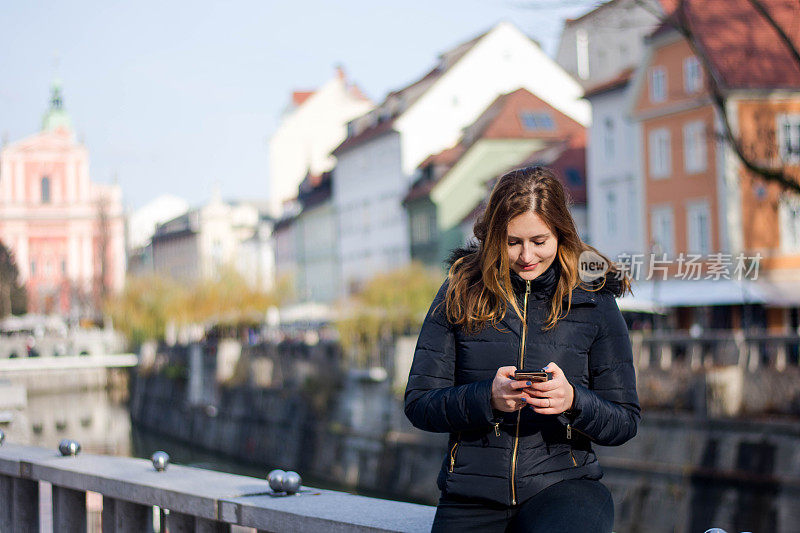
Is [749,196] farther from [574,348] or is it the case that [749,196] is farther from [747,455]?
[574,348]

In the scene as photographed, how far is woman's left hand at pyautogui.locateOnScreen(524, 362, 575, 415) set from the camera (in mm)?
2717

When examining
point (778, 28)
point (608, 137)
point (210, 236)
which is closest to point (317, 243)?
point (608, 137)

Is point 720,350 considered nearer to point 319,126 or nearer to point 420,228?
point 420,228

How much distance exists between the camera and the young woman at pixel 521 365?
9.42 feet

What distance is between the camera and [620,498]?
18.5 meters

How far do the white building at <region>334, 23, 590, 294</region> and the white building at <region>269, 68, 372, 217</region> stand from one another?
1617 centimetres

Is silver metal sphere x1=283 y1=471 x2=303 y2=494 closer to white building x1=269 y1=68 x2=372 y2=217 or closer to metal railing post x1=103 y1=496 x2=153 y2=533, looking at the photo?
metal railing post x1=103 y1=496 x2=153 y2=533

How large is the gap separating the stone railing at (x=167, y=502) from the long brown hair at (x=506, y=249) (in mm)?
620

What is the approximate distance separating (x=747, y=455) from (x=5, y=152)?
7251cm

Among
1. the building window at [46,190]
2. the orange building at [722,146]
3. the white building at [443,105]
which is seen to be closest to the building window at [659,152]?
the orange building at [722,146]

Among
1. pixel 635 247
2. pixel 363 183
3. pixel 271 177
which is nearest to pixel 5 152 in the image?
pixel 271 177

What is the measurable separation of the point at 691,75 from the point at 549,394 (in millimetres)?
28562

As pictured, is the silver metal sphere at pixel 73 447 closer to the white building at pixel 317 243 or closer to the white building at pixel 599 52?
the white building at pixel 599 52

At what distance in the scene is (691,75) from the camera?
30.1 meters
